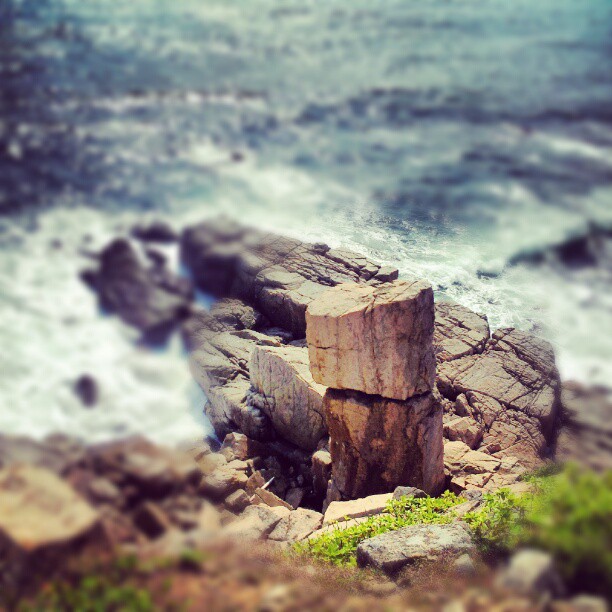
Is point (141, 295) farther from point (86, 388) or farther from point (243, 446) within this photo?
point (243, 446)

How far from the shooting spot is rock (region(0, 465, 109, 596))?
309 centimetres

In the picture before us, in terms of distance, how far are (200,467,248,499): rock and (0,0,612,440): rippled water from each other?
2990mm

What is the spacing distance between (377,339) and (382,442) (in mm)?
1921

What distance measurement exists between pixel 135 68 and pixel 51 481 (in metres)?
5.39

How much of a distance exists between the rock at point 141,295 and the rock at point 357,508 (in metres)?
5.20

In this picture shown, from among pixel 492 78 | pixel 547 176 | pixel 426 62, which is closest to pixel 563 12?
pixel 492 78

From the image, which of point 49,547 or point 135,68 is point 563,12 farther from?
point 49,547

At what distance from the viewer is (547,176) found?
295 inches

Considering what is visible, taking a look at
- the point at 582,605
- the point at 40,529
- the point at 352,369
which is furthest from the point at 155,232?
the point at 352,369

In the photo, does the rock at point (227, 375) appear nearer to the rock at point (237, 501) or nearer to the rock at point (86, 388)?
the rock at point (237, 501)

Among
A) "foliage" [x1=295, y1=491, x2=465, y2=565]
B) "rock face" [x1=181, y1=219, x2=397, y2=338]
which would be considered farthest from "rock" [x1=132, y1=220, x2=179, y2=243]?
"rock face" [x1=181, y1=219, x2=397, y2=338]

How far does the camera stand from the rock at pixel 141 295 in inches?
174

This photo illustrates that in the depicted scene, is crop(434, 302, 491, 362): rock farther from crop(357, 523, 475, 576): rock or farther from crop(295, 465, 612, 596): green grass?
crop(357, 523, 475, 576): rock

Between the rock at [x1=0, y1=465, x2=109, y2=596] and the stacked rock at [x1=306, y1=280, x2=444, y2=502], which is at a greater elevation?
the rock at [x1=0, y1=465, x2=109, y2=596]
